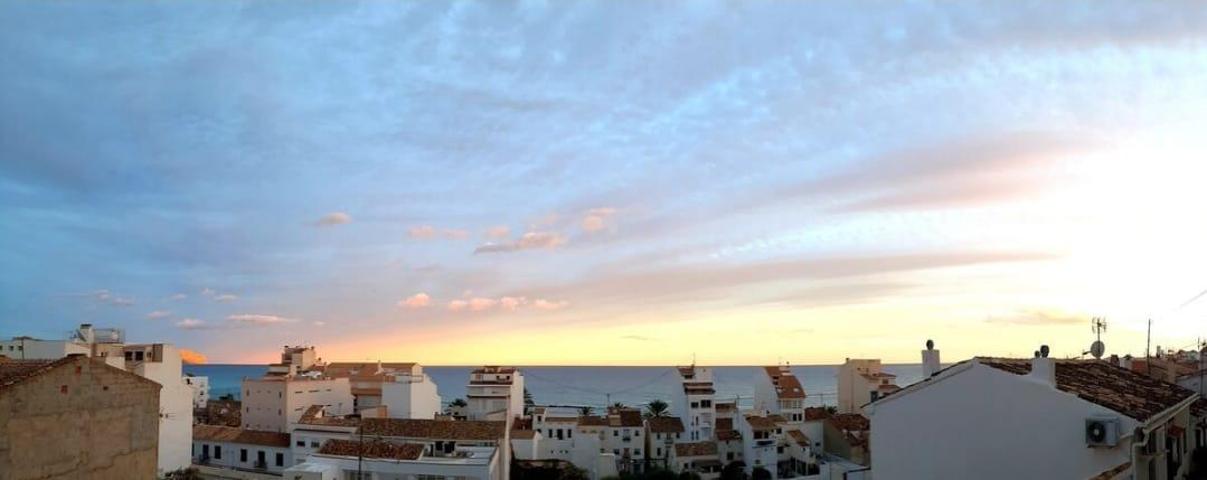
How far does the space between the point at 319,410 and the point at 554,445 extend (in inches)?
512

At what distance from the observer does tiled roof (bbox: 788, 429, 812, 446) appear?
47.7 metres

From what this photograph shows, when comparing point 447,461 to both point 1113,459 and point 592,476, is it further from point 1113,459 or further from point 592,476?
point 1113,459

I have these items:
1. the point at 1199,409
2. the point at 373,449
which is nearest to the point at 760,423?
the point at 373,449

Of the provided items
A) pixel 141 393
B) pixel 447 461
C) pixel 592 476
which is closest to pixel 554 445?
pixel 592 476

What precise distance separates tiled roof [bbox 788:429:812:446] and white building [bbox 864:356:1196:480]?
32385mm

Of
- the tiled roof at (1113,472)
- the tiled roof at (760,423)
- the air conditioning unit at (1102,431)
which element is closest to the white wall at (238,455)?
the tiled roof at (760,423)

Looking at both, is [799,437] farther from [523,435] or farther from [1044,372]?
[1044,372]

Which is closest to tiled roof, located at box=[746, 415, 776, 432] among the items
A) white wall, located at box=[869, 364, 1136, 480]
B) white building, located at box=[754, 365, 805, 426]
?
white building, located at box=[754, 365, 805, 426]

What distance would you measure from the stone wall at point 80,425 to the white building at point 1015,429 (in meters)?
17.1

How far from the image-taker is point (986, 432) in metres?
14.2

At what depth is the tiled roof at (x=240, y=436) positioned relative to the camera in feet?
149

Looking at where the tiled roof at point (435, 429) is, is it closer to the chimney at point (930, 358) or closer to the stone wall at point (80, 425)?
the stone wall at point (80, 425)

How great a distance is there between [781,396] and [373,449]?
102 feet

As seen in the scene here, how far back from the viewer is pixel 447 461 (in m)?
36.0
